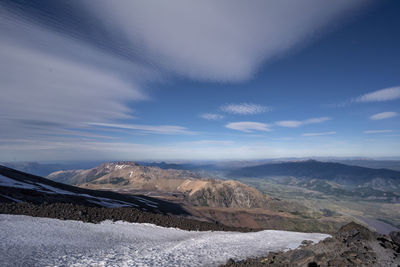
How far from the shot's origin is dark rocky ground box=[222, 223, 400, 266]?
9.32 meters

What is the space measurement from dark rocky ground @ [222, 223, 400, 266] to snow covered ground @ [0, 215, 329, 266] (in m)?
2.97

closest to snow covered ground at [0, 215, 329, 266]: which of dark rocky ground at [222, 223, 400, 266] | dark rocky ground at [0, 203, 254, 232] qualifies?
dark rocky ground at [0, 203, 254, 232]

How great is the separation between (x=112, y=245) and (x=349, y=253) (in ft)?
51.9

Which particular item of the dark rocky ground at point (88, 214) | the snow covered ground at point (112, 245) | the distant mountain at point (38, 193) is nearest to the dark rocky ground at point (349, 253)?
→ the snow covered ground at point (112, 245)

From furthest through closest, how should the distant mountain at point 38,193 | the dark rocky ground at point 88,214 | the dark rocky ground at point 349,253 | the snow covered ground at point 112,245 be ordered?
the distant mountain at point 38,193, the dark rocky ground at point 88,214, the snow covered ground at point 112,245, the dark rocky ground at point 349,253

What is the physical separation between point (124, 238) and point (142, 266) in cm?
615

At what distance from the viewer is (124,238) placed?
15.4m

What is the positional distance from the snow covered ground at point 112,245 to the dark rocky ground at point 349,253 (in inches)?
117

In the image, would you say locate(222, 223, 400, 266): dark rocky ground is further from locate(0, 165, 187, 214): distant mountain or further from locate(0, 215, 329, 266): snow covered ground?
locate(0, 165, 187, 214): distant mountain

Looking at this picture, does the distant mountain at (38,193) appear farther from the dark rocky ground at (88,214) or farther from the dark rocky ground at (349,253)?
the dark rocky ground at (349,253)

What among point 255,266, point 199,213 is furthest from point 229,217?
point 255,266

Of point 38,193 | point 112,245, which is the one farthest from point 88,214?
point 38,193

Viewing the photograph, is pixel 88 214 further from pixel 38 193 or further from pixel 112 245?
pixel 38 193

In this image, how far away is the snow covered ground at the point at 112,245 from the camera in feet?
34.6
